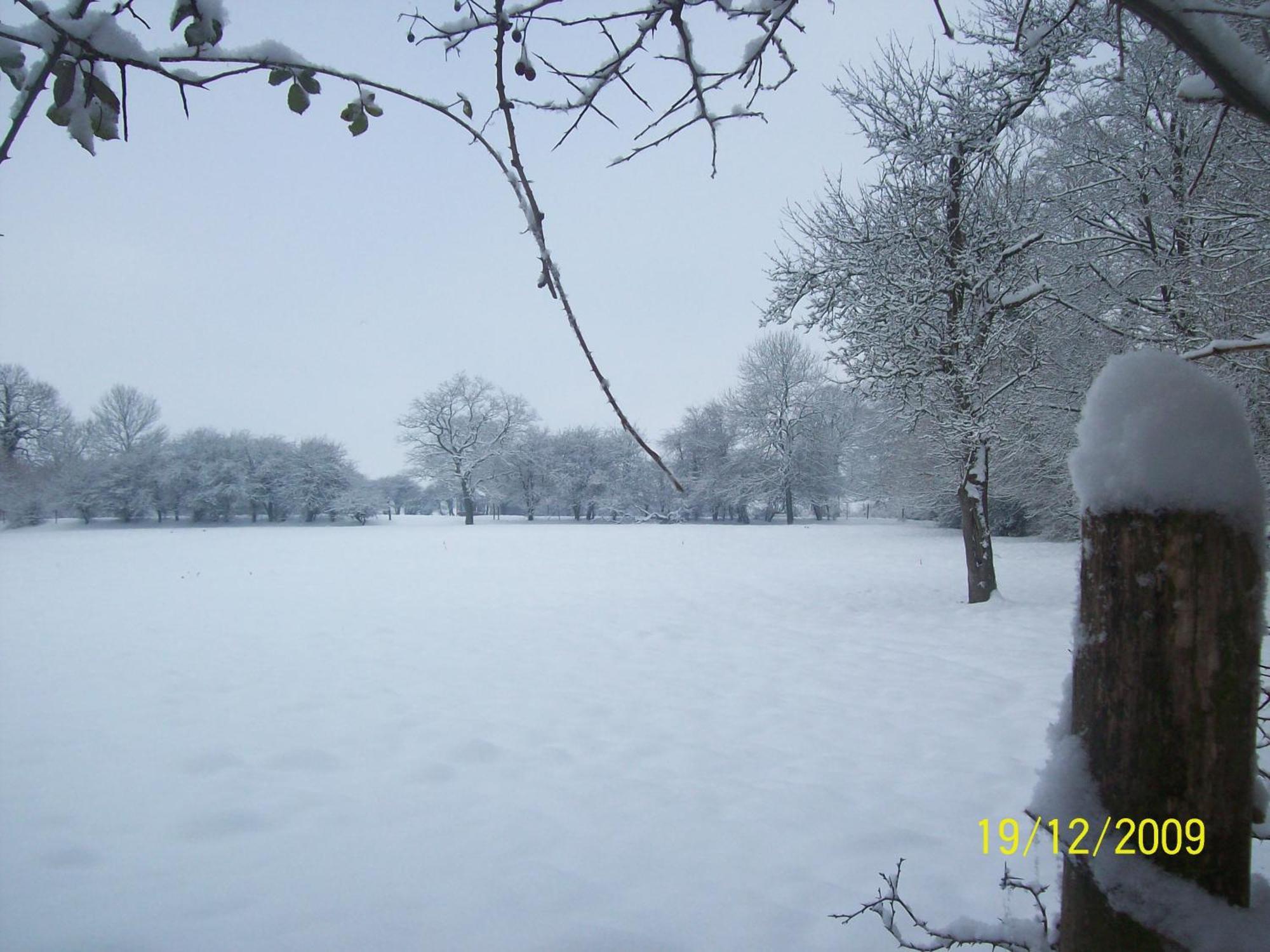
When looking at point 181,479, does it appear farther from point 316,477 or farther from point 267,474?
point 316,477

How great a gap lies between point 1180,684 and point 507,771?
11.1ft

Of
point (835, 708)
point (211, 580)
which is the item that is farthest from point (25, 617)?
point (835, 708)

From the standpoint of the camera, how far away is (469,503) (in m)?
38.3

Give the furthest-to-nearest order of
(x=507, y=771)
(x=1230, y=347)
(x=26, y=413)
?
1. (x=26, y=413)
2. (x=507, y=771)
3. (x=1230, y=347)

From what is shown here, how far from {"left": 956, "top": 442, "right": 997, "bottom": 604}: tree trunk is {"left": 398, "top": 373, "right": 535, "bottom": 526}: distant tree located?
3027 centimetres

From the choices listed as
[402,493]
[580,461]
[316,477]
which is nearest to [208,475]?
[316,477]

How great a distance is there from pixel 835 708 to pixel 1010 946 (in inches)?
136

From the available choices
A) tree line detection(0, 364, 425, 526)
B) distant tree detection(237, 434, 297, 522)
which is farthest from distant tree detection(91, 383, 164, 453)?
distant tree detection(237, 434, 297, 522)

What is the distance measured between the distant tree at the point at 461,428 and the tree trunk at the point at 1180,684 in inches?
1431
